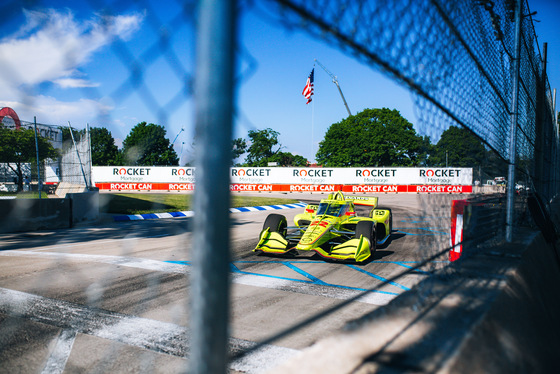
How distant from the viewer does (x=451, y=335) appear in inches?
64.1

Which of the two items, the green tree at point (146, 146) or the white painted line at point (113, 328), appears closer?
the green tree at point (146, 146)

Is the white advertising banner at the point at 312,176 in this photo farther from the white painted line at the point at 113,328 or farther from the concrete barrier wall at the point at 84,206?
the white painted line at the point at 113,328

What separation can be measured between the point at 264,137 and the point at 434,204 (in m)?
1.69

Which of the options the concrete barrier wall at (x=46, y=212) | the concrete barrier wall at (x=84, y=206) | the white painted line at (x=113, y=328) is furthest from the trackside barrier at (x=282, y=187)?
the white painted line at (x=113, y=328)

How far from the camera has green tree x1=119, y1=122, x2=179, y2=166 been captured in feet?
3.29

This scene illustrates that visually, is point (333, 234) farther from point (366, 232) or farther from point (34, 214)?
point (34, 214)

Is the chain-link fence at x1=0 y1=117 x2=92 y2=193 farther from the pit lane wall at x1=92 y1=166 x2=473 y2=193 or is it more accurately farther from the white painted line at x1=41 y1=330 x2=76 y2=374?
the pit lane wall at x1=92 y1=166 x2=473 y2=193

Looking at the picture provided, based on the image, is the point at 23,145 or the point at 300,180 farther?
the point at 300,180

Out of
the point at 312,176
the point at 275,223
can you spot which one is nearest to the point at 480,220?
the point at 275,223

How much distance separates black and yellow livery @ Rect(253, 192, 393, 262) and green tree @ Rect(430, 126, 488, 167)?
2.95 m

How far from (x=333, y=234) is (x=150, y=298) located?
13.1ft

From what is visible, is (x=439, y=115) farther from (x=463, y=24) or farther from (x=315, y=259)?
(x=315, y=259)

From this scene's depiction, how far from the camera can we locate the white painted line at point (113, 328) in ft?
9.07

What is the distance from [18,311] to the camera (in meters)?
3.67
